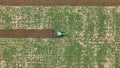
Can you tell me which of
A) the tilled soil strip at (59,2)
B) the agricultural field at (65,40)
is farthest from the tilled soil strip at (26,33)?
the tilled soil strip at (59,2)

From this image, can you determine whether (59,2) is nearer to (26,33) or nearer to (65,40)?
(65,40)

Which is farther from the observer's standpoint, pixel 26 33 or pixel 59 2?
pixel 59 2

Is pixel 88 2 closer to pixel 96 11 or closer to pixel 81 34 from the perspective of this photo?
pixel 96 11

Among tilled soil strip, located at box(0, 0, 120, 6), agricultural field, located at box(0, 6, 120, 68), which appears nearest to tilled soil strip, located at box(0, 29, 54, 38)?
agricultural field, located at box(0, 6, 120, 68)

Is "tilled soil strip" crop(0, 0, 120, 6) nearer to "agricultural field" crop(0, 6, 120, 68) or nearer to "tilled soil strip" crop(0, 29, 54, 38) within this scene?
"agricultural field" crop(0, 6, 120, 68)

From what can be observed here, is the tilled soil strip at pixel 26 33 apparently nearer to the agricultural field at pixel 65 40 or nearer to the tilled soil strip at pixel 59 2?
the agricultural field at pixel 65 40

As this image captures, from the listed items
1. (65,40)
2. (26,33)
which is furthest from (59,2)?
(26,33)

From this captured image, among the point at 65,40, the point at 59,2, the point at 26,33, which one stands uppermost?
the point at 59,2
